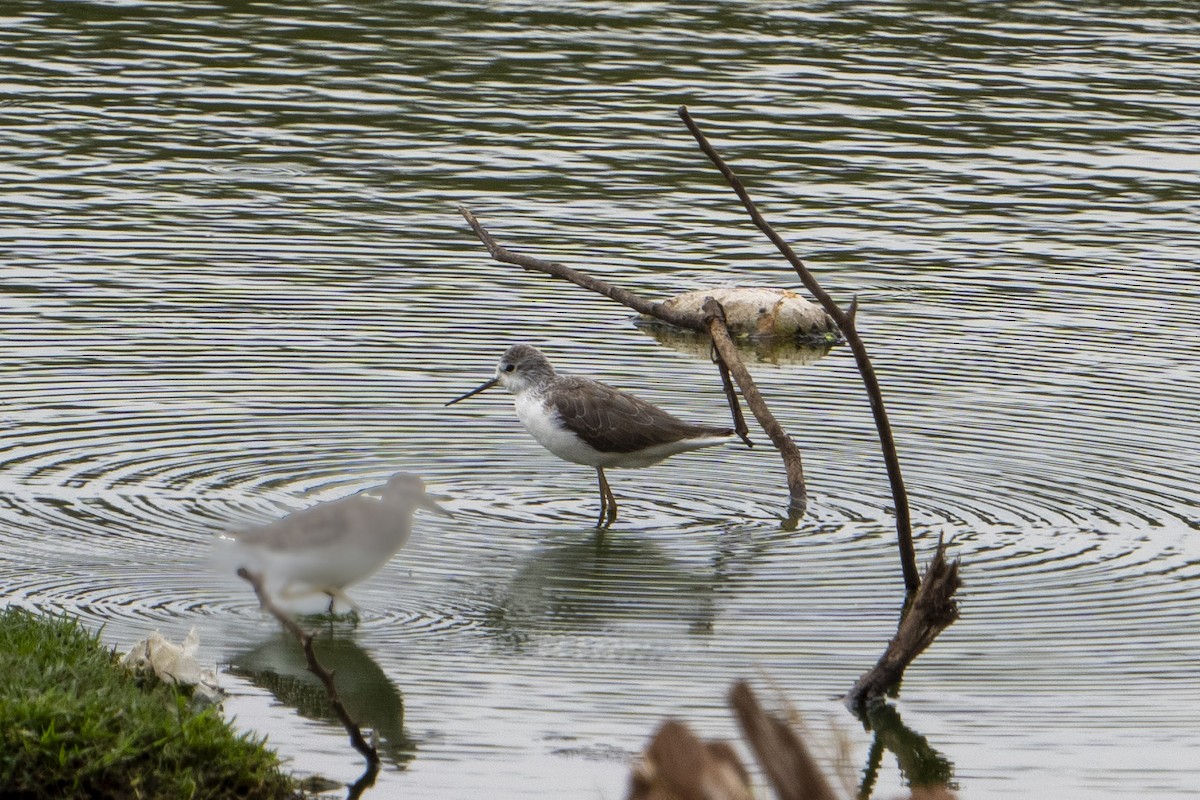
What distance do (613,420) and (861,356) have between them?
3097 millimetres

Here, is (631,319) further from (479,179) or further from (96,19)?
(96,19)

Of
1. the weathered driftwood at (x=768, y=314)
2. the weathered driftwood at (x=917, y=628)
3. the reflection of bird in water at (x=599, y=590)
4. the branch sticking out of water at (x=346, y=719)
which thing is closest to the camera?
the branch sticking out of water at (x=346, y=719)

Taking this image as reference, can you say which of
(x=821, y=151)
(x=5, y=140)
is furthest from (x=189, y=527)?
(x=821, y=151)

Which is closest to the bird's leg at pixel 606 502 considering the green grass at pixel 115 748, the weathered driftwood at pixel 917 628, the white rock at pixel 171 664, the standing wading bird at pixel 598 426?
the standing wading bird at pixel 598 426

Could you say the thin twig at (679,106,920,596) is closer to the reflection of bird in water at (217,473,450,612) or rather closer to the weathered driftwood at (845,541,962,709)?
the weathered driftwood at (845,541,962,709)

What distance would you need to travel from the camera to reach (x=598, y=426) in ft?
34.3

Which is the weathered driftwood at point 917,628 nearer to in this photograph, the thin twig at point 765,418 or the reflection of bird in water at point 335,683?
the reflection of bird in water at point 335,683

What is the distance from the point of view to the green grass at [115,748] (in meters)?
6.14

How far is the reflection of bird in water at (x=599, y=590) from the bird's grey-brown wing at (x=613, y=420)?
699mm

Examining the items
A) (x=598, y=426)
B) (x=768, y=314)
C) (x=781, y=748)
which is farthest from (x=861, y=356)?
(x=768, y=314)

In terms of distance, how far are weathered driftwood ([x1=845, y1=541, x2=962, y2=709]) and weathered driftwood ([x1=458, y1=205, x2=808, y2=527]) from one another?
2.52m

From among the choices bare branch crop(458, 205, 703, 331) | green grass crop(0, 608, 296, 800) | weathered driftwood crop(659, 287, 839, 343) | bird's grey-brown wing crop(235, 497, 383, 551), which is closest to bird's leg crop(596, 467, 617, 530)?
bare branch crop(458, 205, 703, 331)

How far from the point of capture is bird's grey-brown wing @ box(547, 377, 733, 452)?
412 inches

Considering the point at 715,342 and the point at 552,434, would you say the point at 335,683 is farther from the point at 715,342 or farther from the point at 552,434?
the point at 715,342
